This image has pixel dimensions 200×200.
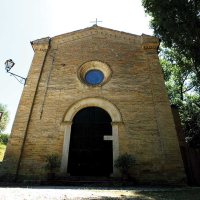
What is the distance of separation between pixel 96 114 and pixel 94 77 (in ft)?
8.22

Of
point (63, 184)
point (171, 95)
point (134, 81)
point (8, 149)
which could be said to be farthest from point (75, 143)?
point (171, 95)

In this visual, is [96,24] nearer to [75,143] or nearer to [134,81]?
[134,81]

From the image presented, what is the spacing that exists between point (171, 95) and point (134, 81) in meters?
10.3

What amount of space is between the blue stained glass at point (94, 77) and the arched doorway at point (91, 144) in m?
1.80

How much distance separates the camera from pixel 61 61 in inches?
408

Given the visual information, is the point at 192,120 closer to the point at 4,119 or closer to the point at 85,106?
the point at 85,106

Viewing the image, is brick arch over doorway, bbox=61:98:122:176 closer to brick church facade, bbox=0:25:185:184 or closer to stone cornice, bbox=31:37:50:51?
brick church facade, bbox=0:25:185:184

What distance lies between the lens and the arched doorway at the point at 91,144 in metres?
7.67

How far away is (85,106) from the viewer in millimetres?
8852

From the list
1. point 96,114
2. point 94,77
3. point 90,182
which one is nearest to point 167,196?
point 90,182

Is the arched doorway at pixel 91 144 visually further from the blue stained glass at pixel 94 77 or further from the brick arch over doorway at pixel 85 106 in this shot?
the blue stained glass at pixel 94 77

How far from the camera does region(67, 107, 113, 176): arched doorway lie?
25.2 feet

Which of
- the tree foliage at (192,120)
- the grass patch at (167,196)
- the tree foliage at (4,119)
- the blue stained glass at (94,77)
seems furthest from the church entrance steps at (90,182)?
the tree foliage at (4,119)

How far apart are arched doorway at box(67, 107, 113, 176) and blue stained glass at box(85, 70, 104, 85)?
1.80 meters
